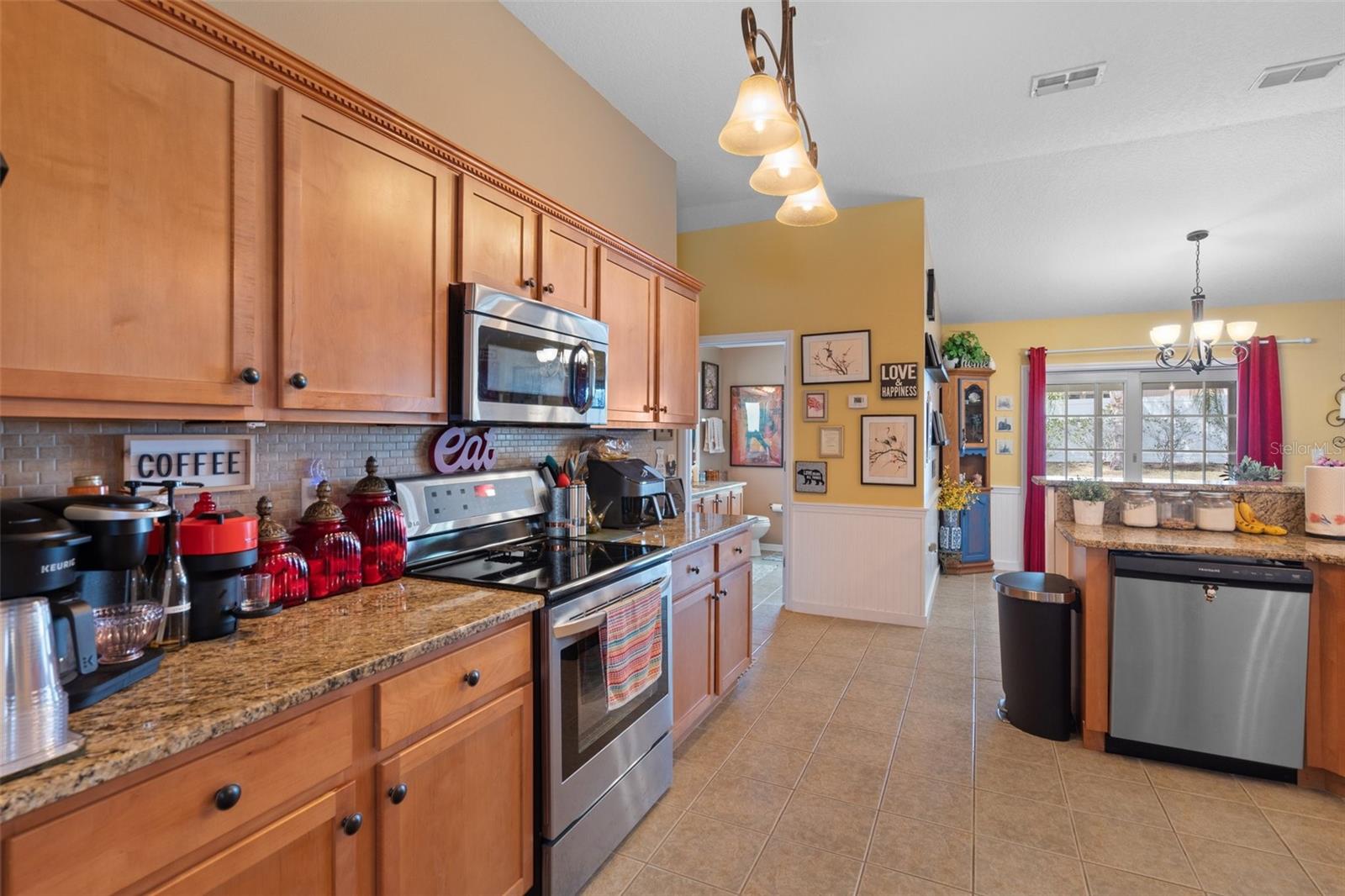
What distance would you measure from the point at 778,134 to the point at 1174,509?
2663 millimetres

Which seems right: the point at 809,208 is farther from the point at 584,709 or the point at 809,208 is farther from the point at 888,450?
the point at 888,450

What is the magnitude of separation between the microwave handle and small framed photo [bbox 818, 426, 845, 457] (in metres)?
2.49

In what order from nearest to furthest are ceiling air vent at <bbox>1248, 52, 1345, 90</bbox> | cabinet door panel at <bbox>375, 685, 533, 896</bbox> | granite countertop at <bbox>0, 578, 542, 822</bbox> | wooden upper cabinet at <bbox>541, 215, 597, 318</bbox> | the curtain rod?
granite countertop at <bbox>0, 578, 542, 822</bbox> → cabinet door panel at <bbox>375, 685, 533, 896</bbox> → wooden upper cabinet at <bbox>541, 215, 597, 318</bbox> → ceiling air vent at <bbox>1248, 52, 1345, 90</bbox> → the curtain rod

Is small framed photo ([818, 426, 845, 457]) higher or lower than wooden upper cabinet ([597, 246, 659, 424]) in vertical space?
lower

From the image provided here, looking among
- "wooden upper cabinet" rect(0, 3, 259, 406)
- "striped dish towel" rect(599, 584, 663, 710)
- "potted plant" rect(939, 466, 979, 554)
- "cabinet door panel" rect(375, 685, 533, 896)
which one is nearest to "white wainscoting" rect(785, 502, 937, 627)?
"potted plant" rect(939, 466, 979, 554)

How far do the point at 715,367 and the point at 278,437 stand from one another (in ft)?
19.5

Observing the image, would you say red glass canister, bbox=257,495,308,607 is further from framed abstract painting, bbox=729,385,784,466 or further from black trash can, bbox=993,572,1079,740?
framed abstract painting, bbox=729,385,784,466

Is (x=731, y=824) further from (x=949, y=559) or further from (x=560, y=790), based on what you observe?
(x=949, y=559)

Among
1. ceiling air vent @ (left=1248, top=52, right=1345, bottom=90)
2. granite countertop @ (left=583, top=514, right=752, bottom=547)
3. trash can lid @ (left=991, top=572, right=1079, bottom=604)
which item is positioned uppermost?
ceiling air vent @ (left=1248, top=52, right=1345, bottom=90)

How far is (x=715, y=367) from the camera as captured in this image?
733 centimetres

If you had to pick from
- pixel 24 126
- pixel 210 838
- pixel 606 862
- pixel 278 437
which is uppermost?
pixel 24 126

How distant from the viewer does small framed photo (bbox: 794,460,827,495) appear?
450 centimetres

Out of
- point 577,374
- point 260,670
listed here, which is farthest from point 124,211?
point 577,374

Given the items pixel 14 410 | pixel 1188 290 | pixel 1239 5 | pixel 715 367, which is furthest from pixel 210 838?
pixel 1188 290
